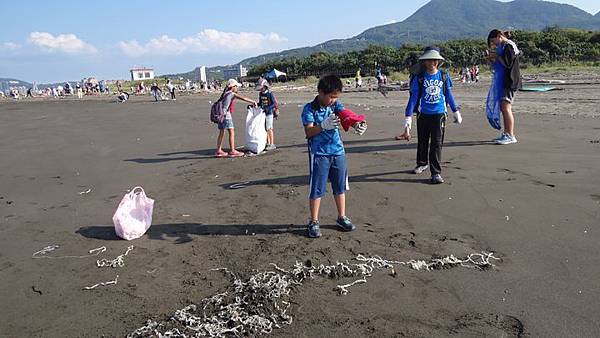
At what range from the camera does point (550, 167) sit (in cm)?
706

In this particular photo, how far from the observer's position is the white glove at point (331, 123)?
466cm

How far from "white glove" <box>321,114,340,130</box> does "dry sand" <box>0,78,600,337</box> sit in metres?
A: 1.19

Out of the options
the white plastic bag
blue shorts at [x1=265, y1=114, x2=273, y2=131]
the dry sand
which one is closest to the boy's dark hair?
the dry sand

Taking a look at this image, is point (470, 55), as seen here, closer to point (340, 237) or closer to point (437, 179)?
point (437, 179)

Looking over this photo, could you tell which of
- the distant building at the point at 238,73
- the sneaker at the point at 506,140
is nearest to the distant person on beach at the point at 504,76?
the sneaker at the point at 506,140

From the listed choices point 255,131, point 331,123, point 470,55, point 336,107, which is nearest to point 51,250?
point 331,123

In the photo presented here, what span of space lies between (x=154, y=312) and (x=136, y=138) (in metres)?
10.8

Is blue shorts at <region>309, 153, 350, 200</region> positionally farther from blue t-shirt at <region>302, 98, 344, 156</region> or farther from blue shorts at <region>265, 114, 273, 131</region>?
blue shorts at <region>265, 114, 273, 131</region>

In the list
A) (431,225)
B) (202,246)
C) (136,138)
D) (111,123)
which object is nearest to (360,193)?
(431,225)

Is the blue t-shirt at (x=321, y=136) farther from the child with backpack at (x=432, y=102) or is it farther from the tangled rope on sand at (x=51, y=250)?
the tangled rope on sand at (x=51, y=250)

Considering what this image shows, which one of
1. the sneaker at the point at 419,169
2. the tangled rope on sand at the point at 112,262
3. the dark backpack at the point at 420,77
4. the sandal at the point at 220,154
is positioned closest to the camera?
the tangled rope on sand at the point at 112,262

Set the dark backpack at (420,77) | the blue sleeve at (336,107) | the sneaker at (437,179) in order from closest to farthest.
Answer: the blue sleeve at (336,107) < the sneaker at (437,179) < the dark backpack at (420,77)

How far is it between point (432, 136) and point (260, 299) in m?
4.15

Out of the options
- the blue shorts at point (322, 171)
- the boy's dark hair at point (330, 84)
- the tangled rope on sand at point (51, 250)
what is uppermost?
the boy's dark hair at point (330, 84)
